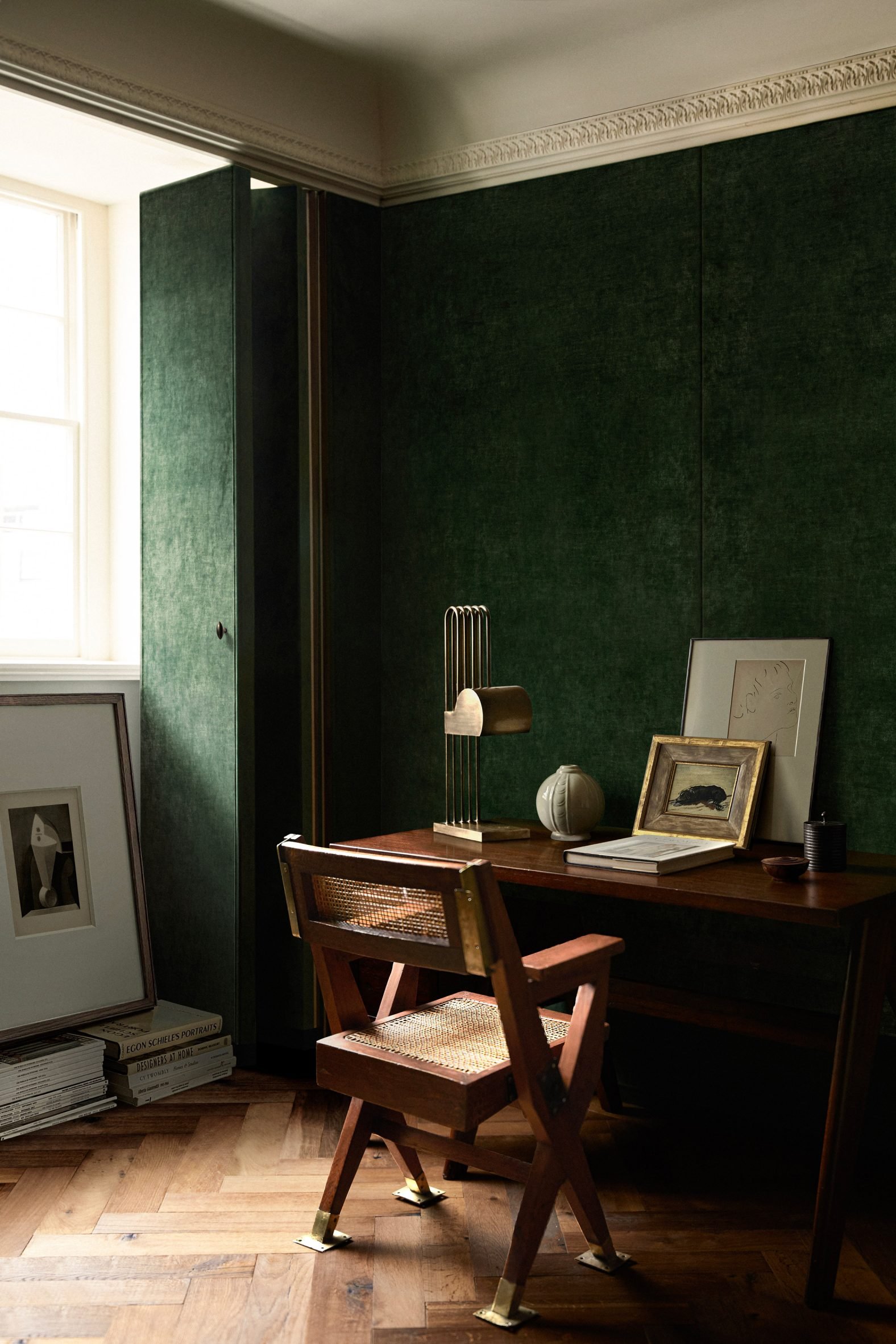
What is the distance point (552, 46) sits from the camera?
3.95m

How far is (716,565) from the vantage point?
379 centimetres

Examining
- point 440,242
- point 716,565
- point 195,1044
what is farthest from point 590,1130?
point 440,242

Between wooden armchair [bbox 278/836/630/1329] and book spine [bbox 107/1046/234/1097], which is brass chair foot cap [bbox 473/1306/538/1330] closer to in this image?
wooden armchair [bbox 278/836/630/1329]

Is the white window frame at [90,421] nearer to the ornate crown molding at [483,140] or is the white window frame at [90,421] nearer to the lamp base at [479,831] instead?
the ornate crown molding at [483,140]

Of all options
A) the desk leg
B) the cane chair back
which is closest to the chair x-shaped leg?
the cane chair back

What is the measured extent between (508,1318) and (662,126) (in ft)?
10.9

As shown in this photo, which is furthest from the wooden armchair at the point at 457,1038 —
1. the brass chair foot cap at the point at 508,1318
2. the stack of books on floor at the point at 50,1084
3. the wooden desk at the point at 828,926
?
the stack of books on floor at the point at 50,1084

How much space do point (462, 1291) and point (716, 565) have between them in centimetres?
215

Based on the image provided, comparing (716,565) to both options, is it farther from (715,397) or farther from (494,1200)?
(494,1200)

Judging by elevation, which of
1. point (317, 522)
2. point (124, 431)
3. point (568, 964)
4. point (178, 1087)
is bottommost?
point (178, 1087)

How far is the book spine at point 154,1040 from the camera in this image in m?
3.91

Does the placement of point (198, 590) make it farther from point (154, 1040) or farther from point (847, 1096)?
point (847, 1096)

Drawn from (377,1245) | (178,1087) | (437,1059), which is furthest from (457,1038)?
(178,1087)

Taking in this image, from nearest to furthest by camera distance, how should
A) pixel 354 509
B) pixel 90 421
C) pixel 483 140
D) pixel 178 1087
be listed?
pixel 178 1087 → pixel 483 140 → pixel 354 509 → pixel 90 421
